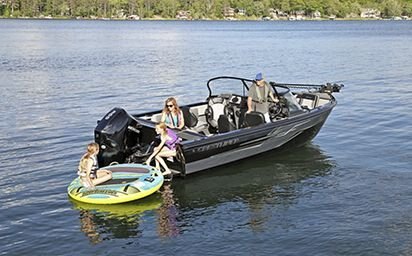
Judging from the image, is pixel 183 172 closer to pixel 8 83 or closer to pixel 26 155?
pixel 26 155

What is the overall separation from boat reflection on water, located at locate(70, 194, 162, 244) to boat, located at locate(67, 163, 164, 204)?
0.42 ft

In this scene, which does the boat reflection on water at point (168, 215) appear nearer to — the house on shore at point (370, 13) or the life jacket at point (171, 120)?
the life jacket at point (171, 120)

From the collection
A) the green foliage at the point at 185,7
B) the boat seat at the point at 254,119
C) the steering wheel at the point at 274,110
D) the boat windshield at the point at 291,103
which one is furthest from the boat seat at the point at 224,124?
the green foliage at the point at 185,7

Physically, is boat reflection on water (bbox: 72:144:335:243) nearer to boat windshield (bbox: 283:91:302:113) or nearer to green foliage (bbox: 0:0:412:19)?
boat windshield (bbox: 283:91:302:113)

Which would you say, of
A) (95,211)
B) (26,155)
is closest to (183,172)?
(95,211)

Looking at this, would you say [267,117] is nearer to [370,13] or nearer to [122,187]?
[122,187]

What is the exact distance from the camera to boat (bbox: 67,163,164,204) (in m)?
10.4

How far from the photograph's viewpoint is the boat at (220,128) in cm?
1165

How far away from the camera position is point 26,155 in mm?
14086

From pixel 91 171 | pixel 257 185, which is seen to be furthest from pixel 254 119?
pixel 91 171

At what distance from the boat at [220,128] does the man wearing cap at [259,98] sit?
0.25m

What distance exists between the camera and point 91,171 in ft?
35.0

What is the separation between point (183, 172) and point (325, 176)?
3.15 metres

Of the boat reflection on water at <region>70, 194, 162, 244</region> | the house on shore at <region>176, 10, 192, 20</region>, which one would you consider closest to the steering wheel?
the boat reflection on water at <region>70, 194, 162, 244</region>
